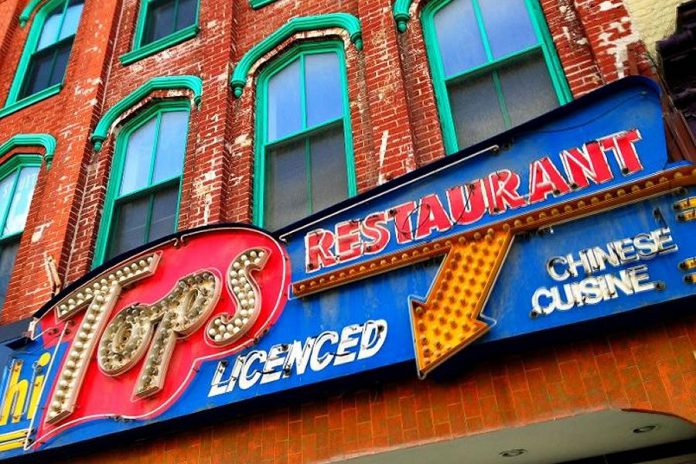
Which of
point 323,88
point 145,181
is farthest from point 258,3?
point 145,181

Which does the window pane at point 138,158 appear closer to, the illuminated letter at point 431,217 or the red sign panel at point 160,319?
the red sign panel at point 160,319

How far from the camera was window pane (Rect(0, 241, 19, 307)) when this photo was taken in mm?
8828

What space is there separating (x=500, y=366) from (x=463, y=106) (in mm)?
3272

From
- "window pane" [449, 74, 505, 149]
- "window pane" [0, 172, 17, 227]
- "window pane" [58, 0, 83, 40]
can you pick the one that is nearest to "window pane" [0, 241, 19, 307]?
"window pane" [0, 172, 17, 227]

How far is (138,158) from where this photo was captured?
29.7ft

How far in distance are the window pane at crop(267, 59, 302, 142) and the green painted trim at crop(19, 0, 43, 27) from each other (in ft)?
22.4

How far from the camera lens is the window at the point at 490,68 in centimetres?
649

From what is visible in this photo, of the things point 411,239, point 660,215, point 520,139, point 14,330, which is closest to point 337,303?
point 411,239

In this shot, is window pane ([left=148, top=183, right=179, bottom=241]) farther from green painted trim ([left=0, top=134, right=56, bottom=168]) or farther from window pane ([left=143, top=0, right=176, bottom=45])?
window pane ([left=143, top=0, right=176, bottom=45])

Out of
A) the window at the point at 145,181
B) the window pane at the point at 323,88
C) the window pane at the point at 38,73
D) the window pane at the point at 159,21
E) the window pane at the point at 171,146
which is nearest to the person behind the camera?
the window pane at the point at 323,88

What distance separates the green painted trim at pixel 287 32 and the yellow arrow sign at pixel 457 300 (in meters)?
4.06

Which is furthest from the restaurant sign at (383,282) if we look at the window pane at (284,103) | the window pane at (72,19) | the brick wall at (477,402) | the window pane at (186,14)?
the window pane at (72,19)

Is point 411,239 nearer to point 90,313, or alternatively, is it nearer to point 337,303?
point 337,303

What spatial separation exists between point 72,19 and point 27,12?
128cm
